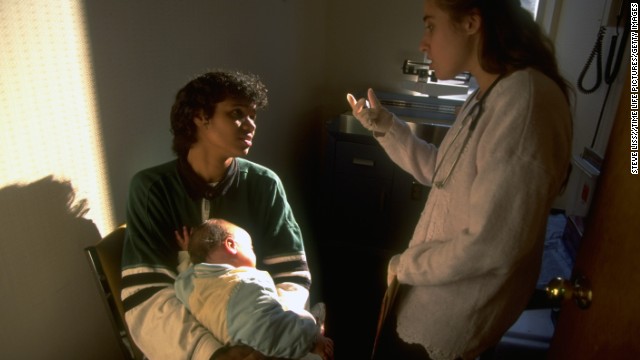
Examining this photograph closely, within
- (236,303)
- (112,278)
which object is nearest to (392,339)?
(236,303)

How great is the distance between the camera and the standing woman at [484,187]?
0.85 meters

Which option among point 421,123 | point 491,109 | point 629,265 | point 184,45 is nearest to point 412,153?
point 491,109

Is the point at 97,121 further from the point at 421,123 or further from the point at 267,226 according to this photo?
the point at 421,123

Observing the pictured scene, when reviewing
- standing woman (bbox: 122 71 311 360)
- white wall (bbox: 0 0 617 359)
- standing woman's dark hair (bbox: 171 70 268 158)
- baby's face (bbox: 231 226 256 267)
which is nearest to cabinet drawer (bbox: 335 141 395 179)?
white wall (bbox: 0 0 617 359)

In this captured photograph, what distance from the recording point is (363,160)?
2.52 metres

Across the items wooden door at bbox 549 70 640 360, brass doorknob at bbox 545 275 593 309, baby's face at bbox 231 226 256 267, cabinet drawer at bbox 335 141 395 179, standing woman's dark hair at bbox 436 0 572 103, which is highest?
standing woman's dark hair at bbox 436 0 572 103

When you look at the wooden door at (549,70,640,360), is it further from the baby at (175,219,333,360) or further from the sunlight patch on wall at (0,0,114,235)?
A: the sunlight patch on wall at (0,0,114,235)

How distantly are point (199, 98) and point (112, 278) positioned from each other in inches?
21.4

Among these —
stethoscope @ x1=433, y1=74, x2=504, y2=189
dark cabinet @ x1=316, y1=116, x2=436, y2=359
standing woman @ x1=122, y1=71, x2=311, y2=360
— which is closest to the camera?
stethoscope @ x1=433, y1=74, x2=504, y2=189

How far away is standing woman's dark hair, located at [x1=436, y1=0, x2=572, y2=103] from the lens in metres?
0.94

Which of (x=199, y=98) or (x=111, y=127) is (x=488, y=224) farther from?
(x=111, y=127)

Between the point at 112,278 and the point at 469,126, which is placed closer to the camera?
the point at 469,126

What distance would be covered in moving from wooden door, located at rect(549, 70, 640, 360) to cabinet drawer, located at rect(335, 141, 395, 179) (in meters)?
1.54

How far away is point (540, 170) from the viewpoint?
836mm
